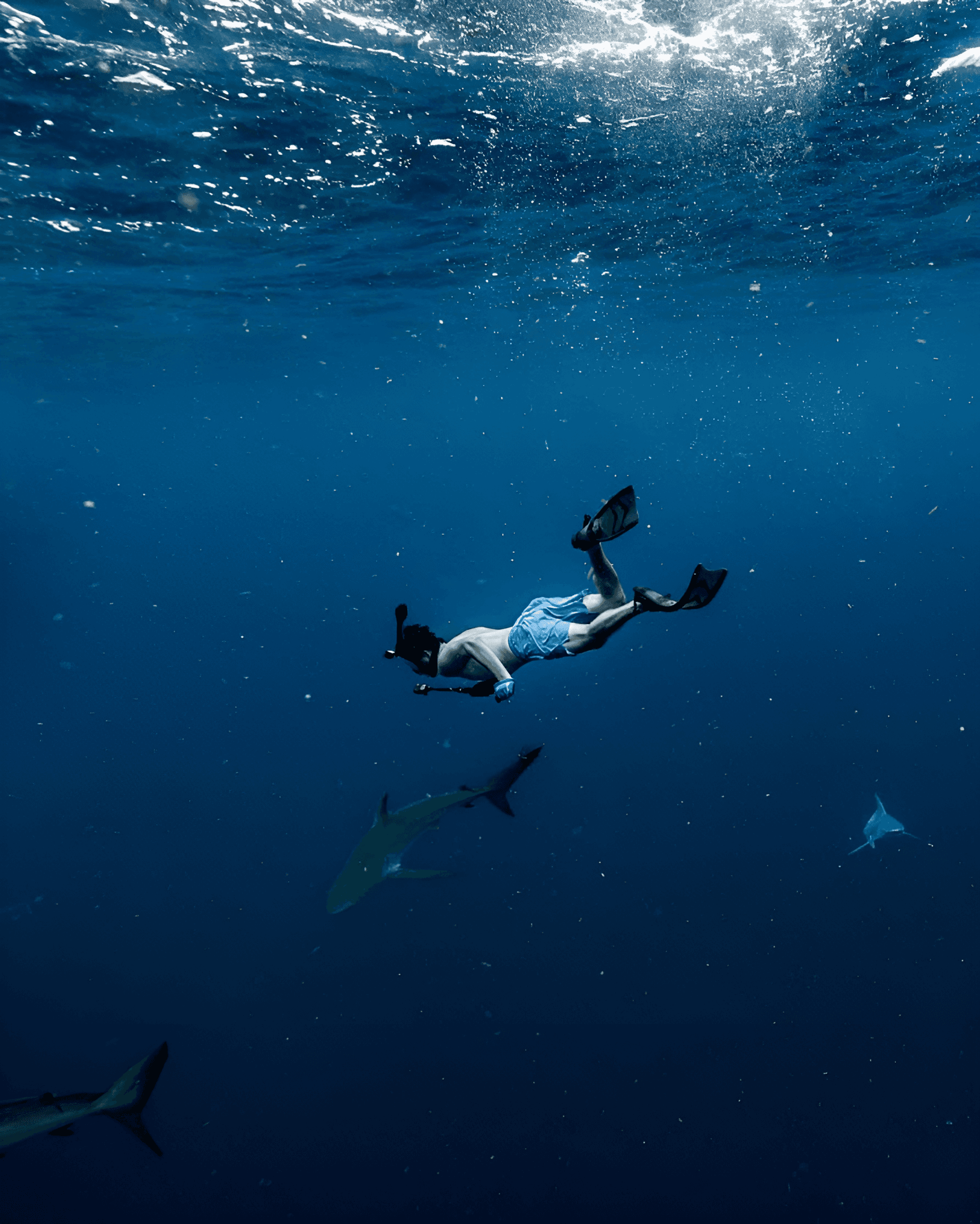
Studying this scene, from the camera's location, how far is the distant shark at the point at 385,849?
7.59 meters

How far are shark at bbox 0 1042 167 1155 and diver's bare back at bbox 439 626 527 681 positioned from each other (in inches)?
158

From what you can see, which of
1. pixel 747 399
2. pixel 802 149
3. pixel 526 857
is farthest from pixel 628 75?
pixel 747 399

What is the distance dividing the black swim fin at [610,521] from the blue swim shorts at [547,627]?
93cm

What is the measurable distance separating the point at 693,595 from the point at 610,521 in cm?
76

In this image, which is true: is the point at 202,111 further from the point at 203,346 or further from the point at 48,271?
the point at 203,346

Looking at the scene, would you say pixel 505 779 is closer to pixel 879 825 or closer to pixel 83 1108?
pixel 83 1108

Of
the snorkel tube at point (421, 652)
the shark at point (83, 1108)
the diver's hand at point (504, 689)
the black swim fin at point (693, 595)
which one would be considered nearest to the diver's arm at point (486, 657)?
the snorkel tube at point (421, 652)

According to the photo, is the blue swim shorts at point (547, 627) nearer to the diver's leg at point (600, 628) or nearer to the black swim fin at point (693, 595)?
the diver's leg at point (600, 628)

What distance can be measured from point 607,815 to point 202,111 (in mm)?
15906

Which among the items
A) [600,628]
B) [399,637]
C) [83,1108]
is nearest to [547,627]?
[600,628]

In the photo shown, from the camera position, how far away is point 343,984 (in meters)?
11.9

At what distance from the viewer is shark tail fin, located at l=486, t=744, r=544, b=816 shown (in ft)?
21.0

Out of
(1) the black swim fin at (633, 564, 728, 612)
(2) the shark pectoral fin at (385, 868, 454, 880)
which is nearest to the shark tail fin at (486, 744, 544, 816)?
(2) the shark pectoral fin at (385, 868, 454, 880)

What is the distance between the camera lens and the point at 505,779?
689 cm
